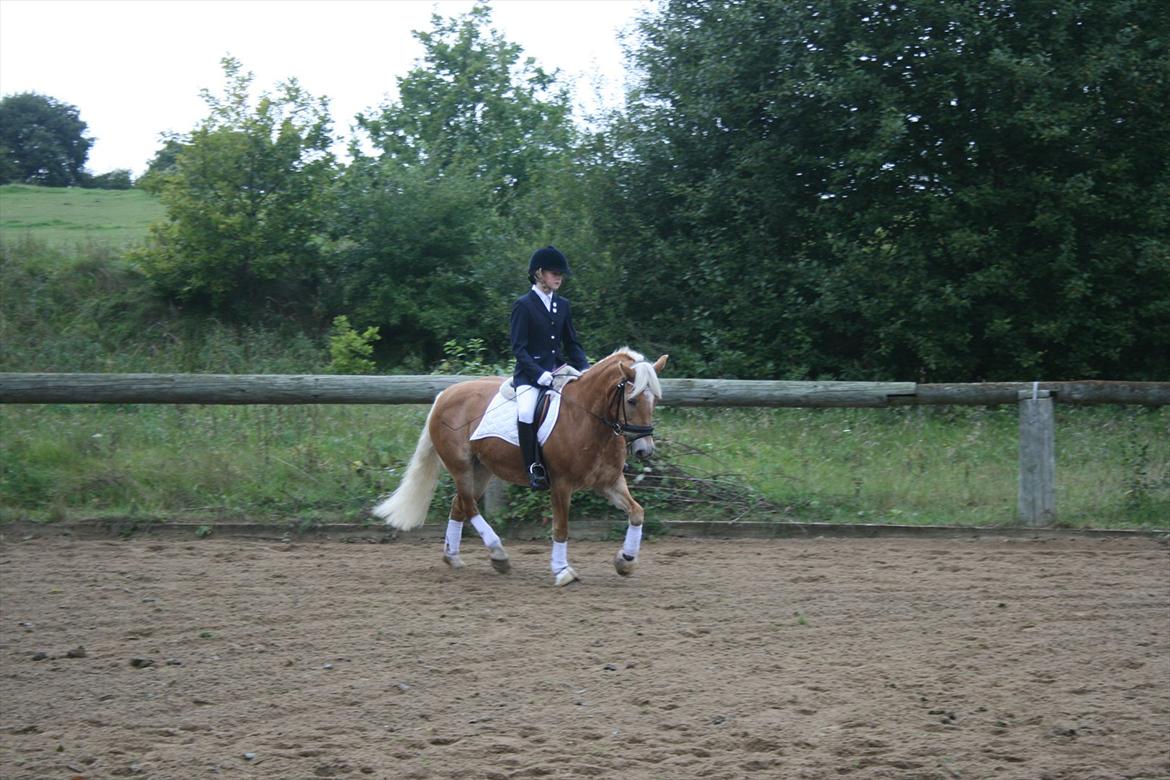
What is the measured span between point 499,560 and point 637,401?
1.74 m

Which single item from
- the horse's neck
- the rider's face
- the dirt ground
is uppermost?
the rider's face

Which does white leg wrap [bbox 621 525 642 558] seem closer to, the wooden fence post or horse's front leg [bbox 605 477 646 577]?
horse's front leg [bbox 605 477 646 577]

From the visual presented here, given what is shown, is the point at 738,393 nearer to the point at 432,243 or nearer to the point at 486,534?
the point at 486,534

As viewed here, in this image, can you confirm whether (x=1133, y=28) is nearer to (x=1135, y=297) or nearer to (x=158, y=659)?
(x=1135, y=297)

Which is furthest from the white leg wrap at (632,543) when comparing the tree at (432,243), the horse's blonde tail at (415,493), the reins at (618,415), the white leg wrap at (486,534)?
the tree at (432,243)

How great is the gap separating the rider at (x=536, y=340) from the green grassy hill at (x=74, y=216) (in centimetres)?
1715

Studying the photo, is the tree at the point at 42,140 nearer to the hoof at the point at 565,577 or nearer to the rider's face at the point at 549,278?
the rider's face at the point at 549,278

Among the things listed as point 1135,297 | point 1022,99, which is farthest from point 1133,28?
point 1135,297

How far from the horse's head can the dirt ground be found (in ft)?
3.82

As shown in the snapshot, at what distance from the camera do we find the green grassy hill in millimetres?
23828

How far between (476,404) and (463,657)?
2.77m

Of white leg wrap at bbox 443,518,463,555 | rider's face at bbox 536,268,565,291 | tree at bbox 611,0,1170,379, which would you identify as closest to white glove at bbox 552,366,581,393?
rider's face at bbox 536,268,565,291

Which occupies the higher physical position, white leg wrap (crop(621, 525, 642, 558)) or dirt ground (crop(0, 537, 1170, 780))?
white leg wrap (crop(621, 525, 642, 558))

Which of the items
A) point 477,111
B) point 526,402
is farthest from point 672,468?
point 477,111
